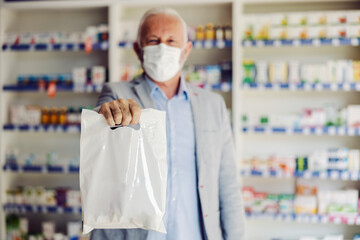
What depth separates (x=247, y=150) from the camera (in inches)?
223

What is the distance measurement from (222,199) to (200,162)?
0.28 meters

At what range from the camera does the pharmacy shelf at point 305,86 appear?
16.4 ft

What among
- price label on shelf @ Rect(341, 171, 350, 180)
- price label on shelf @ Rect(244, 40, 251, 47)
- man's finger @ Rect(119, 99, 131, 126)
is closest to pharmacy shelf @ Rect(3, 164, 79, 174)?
price label on shelf @ Rect(244, 40, 251, 47)

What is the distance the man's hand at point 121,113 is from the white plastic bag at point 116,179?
0.02 metres

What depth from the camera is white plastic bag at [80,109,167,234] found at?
159 cm

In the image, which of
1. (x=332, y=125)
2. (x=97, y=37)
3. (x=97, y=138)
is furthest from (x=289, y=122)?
(x=97, y=138)

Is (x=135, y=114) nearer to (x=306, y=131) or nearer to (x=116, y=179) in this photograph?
(x=116, y=179)

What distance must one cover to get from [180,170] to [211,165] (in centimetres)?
18

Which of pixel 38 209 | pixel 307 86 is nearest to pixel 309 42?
pixel 307 86

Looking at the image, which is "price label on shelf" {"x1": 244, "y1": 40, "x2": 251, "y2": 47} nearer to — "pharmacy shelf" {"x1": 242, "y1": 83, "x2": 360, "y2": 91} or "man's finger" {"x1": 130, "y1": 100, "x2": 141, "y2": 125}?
"pharmacy shelf" {"x1": 242, "y1": 83, "x2": 360, "y2": 91}

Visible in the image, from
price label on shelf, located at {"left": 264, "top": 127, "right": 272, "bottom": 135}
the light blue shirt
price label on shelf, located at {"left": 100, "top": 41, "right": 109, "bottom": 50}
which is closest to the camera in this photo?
the light blue shirt

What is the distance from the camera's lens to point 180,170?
7.18 feet

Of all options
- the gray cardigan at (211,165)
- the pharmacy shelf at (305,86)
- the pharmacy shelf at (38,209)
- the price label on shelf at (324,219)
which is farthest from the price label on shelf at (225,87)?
the gray cardigan at (211,165)

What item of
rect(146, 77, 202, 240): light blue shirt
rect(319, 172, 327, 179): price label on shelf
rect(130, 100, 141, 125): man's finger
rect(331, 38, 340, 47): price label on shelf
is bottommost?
rect(319, 172, 327, 179): price label on shelf
